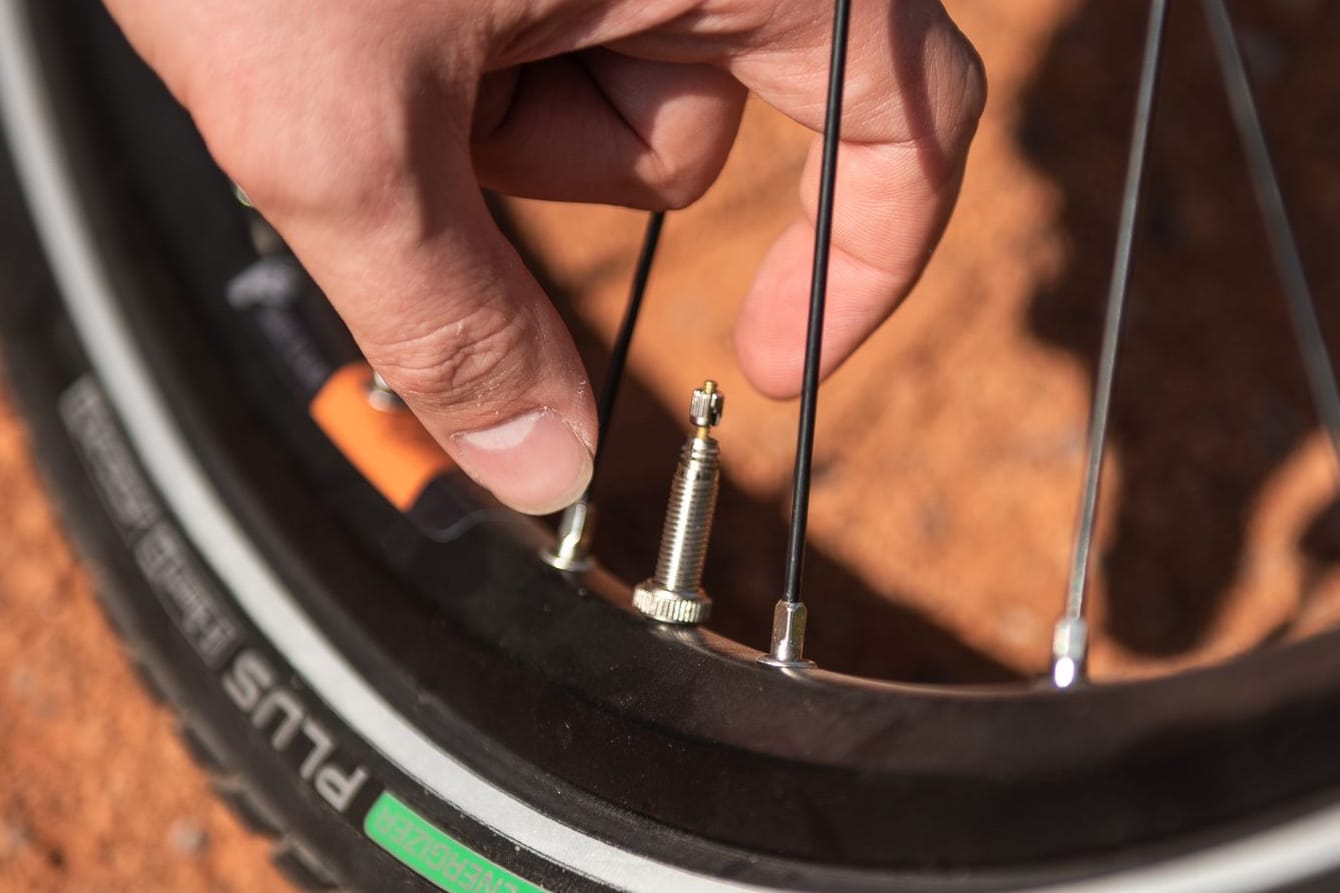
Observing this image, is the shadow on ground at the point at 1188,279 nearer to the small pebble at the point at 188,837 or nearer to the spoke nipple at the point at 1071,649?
the spoke nipple at the point at 1071,649

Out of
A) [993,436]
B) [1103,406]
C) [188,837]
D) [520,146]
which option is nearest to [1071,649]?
[1103,406]

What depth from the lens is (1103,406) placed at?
62 centimetres

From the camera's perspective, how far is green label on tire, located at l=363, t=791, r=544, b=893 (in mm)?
541

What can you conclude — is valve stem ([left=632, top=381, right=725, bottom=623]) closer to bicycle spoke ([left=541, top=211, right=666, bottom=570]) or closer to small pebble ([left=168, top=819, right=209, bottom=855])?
bicycle spoke ([left=541, top=211, right=666, bottom=570])

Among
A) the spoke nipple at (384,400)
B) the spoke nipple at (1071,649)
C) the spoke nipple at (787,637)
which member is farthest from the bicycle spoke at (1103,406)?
the spoke nipple at (384,400)

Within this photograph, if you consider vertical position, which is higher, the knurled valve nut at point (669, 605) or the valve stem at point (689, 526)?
the valve stem at point (689, 526)

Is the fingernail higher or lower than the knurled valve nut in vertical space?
higher

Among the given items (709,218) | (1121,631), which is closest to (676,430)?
(709,218)

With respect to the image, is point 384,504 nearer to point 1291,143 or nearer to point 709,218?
point 709,218

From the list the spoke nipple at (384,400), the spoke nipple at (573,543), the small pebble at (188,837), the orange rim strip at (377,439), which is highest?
the spoke nipple at (384,400)

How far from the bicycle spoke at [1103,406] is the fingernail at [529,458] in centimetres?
24

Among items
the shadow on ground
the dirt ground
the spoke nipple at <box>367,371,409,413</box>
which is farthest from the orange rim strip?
the shadow on ground

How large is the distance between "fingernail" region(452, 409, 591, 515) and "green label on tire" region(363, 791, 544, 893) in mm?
148

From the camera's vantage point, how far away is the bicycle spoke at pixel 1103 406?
61 centimetres
